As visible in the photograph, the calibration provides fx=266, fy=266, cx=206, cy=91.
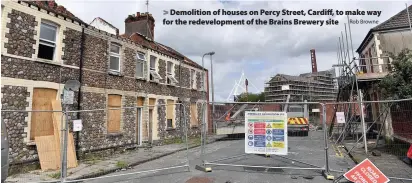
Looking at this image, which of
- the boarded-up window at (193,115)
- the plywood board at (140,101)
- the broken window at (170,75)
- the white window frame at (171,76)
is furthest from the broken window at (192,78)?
the plywood board at (140,101)

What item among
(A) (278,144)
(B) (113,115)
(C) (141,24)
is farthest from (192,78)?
(A) (278,144)

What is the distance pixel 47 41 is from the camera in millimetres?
11047

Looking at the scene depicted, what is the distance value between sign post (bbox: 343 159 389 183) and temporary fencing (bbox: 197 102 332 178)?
122 cm

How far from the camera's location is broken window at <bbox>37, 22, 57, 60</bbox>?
35.6 feet

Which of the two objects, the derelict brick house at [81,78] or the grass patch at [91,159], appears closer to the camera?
the derelict brick house at [81,78]

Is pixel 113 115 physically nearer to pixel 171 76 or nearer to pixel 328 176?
pixel 171 76

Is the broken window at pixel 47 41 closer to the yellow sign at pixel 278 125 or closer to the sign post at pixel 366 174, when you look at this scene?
the yellow sign at pixel 278 125

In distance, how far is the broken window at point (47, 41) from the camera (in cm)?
1085

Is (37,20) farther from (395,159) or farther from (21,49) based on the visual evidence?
(395,159)

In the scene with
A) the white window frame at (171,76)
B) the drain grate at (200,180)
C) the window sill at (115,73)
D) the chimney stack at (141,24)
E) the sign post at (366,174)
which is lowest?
the drain grate at (200,180)

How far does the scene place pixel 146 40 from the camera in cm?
1969

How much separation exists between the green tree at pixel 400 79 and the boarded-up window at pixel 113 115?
42.1ft

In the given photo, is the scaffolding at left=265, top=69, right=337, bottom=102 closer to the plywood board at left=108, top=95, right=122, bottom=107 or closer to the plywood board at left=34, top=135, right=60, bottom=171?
the plywood board at left=108, top=95, right=122, bottom=107

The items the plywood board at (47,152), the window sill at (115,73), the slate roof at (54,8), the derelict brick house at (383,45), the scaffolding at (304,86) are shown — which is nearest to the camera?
the plywood board at (47,152)
